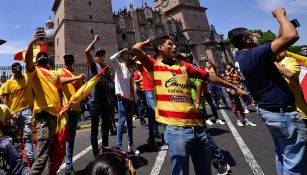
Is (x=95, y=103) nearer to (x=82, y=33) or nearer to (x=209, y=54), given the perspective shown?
(x=82, y=33)

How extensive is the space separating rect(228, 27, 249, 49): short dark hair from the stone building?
35.2 m

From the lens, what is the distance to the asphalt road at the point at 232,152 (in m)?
4.66

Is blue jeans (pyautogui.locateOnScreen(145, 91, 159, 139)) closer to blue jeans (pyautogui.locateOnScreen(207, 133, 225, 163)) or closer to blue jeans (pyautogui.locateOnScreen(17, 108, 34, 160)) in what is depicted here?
blue jeans (pyautogui.locateOnScreen(207, 133, 225, 163))

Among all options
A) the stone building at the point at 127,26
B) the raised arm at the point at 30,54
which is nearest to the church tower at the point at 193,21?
the stone building at the point at 127,26

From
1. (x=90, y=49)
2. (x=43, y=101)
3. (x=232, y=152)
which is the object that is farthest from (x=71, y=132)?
(x=232, y=152)

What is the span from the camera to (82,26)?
3962 centimetres

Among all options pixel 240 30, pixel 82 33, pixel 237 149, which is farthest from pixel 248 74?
pixel 82 33

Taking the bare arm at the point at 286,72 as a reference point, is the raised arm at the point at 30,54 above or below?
above

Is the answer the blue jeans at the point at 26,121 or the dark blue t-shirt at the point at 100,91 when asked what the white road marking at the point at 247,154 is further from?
the blue jeans at the point at 26,121

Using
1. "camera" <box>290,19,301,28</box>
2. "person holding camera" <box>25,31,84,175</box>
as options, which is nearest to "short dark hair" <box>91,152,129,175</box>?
"camera" <box>290,19,301,28</box>

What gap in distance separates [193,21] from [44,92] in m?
55.7

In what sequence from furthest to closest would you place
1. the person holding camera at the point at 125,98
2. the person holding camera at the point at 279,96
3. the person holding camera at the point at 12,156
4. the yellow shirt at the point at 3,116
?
1. the person holding camera at the point at 125,98
2. the yellow shirt at the point at 3,116
3. the person holding camera at the point at 12,156
4. the person holding camera at the point at 279,96

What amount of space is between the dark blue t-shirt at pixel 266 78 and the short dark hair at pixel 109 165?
1.95 metres

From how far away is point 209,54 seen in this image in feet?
176
